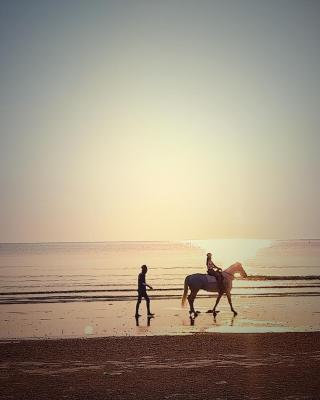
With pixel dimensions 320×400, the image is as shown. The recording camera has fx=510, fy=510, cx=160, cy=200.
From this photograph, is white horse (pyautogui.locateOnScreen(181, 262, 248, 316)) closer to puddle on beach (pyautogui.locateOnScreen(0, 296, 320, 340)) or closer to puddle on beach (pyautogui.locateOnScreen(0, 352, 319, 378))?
puddle on beach (pyautogui.locateOnScreen(0, 296, 320, 340))

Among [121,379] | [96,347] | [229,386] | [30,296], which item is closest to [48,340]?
[96,347]

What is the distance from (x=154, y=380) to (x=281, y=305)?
1745 cm

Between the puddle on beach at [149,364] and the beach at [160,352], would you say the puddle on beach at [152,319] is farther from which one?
the puddle on beach at [149,364]

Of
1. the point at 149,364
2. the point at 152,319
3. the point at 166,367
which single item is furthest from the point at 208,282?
the point at 166,367

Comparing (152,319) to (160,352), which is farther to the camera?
(152,319)

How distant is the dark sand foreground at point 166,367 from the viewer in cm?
1053

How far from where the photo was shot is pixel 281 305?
27.5 m

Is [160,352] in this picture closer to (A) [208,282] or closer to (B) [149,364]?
(B) [149,364]

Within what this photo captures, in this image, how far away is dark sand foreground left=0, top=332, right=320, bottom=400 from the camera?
1053 cm

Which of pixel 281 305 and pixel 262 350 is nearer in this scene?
pixel 262 350

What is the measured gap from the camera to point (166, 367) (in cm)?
1281

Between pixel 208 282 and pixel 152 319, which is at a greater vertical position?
pixel 208 282

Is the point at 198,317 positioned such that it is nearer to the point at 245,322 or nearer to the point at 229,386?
the point at 245,322

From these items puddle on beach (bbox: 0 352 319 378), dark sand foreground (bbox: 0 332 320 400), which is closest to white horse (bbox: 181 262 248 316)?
dark sand foreground (bbox: 0 332 320 400)
